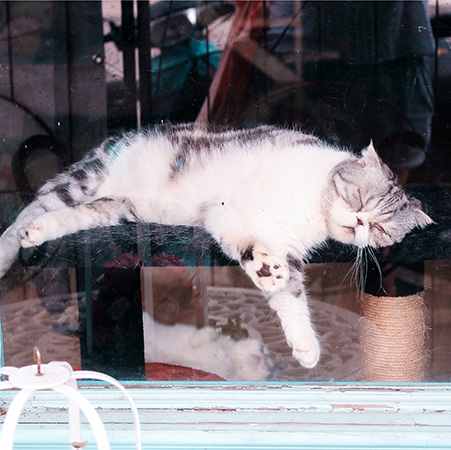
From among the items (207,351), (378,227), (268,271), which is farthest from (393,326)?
(207,351)

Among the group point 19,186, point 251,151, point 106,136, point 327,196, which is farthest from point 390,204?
point 19,186

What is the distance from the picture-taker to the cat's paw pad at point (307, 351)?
52.7 inches

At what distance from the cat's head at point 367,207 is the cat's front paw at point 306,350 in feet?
1.07

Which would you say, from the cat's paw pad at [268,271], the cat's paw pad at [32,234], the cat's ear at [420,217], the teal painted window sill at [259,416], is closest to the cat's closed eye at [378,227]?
the cat's ear at [420,217]

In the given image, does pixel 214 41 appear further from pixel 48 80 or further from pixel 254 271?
pixel 254 271

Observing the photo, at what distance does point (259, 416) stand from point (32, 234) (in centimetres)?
82

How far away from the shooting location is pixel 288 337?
1.41m

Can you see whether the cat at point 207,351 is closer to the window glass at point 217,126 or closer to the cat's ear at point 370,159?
the window glass at point 217,126

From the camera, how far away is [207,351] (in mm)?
1525

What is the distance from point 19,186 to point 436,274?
129 cm

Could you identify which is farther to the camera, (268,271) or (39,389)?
(268,271)

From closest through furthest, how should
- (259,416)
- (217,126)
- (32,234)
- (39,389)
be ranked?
(39,389), (259,416), (32,234), (217,126)

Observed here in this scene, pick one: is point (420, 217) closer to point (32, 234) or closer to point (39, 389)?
point (32, 234)

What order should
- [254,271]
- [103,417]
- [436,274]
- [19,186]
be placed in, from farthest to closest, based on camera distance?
[19,186], [436,274], [254,271], [103,417]
